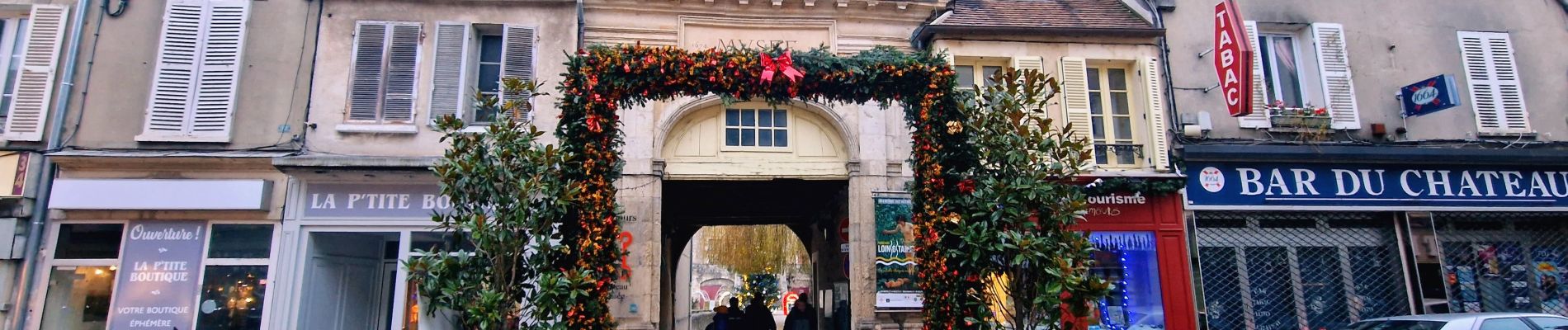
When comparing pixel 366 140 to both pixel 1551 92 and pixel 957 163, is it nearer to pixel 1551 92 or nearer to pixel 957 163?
pixel 957 163

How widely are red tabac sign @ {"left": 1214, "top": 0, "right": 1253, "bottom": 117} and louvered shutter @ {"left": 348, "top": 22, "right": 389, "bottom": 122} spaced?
9261 millimetres

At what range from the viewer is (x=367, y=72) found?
9.12 meters

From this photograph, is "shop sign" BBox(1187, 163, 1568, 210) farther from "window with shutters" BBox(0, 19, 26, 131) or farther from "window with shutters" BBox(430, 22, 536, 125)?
"window with shutters" BBox(0, 19, 26, 131)

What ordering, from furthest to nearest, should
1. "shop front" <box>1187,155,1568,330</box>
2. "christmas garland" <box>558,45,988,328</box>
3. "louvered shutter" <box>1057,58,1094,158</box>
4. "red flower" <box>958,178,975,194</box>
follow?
"louvered shutter" <box>1057,58,1094,158</box>
"shop front" <box>1187,155,1568,330</box>
"red flower" <box>958,178,975,194</box>
"christmas garland" <box>558,45,988,328</box>

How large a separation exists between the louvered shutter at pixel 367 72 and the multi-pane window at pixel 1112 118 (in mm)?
8141

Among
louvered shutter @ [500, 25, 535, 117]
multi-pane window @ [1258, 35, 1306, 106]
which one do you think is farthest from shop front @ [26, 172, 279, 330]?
multi-pane window @ [1258, 35, 1306, 106]

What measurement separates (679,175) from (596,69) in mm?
3252

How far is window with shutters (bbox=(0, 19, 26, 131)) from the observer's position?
8617 millimetres

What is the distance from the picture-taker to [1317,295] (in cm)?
973

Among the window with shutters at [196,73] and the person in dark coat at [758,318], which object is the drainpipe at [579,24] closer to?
the window with shutters at [196,73]

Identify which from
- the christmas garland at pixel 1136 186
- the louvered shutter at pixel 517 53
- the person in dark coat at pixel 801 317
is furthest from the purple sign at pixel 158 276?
the christmas garland at pixel 1136 186

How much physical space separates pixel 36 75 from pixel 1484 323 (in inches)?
545

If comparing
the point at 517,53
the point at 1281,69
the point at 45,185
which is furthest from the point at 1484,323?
the point at 45,185

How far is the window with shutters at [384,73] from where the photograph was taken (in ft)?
29.6
